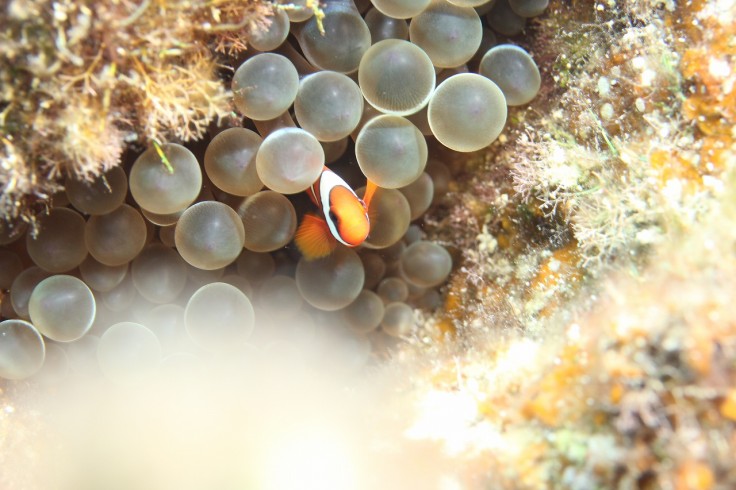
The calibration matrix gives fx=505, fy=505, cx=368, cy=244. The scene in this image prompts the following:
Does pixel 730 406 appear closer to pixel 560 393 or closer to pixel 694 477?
pixel 694 477

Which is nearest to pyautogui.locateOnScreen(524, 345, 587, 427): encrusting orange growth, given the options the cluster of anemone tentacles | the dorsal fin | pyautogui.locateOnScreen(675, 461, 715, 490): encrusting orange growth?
pyautogui.locateOnScreen(675, 461, 715, 490): encrusting orange growth

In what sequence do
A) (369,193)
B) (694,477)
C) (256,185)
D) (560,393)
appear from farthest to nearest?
(369,193) < (256,185) < (560,393) < (694,477)

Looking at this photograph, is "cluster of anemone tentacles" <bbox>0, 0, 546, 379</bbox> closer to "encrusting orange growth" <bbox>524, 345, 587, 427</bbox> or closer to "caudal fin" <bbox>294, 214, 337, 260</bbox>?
"caudal fin" <bbox>294, 214, 337, 260</bbox>

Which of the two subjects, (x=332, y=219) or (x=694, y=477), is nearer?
(x=694, y=477)

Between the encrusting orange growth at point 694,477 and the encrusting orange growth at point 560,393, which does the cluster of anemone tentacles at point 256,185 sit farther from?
the encrusting orange growth at point 694,477

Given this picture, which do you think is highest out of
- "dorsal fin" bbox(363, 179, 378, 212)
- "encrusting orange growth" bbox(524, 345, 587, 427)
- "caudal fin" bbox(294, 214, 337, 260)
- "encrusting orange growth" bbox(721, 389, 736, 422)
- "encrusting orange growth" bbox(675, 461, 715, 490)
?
"encrusting orange growth" bbox(721, 389, 736, 422)

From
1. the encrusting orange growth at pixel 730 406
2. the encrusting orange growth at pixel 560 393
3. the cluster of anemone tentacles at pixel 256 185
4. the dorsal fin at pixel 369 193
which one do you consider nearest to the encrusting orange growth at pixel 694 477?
the encrusting orange growth at pixel 730 406

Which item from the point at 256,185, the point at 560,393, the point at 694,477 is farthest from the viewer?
the point at 256,185

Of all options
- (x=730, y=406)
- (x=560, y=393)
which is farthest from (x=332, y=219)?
(x=730, y=406)
